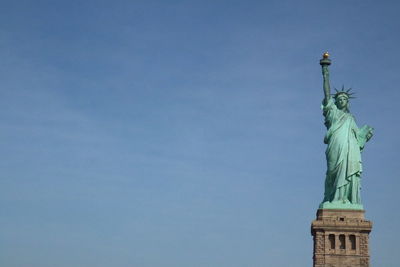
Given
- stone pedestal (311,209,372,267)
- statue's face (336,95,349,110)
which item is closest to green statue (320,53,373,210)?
statue's face (336,95,349,110)

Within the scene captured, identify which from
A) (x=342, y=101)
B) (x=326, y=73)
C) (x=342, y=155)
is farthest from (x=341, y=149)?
(x=326, y=73)

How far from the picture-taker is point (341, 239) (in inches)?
1377

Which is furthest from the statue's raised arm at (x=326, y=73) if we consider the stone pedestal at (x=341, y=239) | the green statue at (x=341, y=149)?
the stone pedestal at (x=341, y=239)

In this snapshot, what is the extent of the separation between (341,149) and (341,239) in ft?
16.4

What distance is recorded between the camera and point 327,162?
37031mm


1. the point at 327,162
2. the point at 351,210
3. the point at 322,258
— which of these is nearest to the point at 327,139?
the point at 327,162

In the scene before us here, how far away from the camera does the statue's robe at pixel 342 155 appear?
36.0 meters

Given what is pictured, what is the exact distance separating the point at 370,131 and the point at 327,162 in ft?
10.4

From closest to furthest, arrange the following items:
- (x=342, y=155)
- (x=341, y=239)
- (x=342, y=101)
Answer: (x=341, y=239)
(x=342, y=155)
(x=342, y=101)

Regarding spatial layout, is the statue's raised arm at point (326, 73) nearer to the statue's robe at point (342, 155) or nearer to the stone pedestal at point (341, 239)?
the statue's robe at point (342, 155)

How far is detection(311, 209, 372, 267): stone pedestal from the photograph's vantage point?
1359 inches

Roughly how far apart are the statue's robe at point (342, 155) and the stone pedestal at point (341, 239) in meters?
1.25

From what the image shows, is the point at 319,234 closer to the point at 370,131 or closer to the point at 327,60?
the point at 370,131

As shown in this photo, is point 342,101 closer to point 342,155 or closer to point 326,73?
point 326,73
